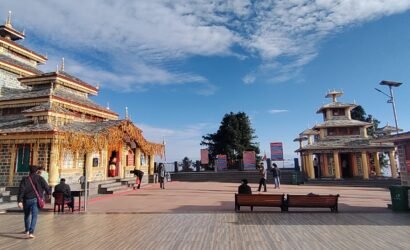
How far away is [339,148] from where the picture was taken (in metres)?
26.3

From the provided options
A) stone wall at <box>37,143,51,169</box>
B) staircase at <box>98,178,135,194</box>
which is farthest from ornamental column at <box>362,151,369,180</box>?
stone wall at <box>37,143,51,169</box>

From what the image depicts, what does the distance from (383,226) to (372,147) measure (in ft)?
68.3

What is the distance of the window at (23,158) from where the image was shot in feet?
52.5

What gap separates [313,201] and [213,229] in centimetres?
457

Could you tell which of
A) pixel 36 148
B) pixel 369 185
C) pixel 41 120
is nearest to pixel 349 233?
pixel 36 148

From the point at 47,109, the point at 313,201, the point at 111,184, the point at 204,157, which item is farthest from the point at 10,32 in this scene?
the point at 313,201

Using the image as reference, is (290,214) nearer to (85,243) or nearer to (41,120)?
(85,243)

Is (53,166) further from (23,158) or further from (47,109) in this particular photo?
(47,109)

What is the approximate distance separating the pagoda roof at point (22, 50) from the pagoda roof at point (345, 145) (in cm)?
2738

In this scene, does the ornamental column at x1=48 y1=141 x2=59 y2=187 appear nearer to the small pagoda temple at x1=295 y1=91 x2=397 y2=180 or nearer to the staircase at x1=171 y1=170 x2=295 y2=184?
the staircase at x1=171 y1=170 x2=295 y2=184

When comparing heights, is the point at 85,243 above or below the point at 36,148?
below

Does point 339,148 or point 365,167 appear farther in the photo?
point 339,148

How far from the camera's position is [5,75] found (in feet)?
74.6

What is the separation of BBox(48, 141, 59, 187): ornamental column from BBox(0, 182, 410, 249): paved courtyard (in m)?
4.11
